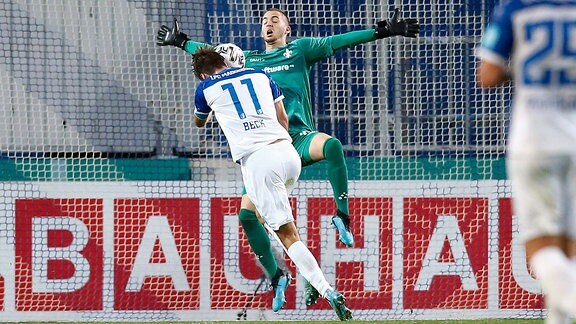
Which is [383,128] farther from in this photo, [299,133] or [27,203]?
[27,203]

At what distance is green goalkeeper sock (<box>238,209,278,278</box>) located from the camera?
8.12 meters

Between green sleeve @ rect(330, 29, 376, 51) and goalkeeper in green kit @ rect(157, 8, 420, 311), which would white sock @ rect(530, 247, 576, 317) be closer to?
goalkeeper in green kit @ rect(157, 8, 420, 311)

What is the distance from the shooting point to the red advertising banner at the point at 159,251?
948 cm

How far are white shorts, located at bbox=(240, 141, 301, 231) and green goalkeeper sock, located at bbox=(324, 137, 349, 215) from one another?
601 mm

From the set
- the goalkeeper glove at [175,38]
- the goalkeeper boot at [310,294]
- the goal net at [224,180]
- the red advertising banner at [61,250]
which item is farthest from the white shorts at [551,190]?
the red advertising banner at [61,250]

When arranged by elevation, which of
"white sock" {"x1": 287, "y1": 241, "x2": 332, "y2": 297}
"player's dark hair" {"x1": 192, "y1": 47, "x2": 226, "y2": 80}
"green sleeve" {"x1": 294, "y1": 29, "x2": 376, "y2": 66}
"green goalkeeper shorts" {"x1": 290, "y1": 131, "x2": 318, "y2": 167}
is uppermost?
"green sleeve" {"x1": 294, "y1": 29, "x2": 376, "y2": 66}

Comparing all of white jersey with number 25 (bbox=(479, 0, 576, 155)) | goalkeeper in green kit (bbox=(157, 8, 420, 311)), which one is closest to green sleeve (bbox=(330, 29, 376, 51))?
goalkeeper in green kit (bbox=(157, 8, 420, 311))

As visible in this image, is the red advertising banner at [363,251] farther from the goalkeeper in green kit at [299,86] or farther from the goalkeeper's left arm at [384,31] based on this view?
the goalkeeper's left arm at [384,31]

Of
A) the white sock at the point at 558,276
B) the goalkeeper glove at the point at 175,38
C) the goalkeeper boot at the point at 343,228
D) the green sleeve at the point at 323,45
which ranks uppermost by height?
the goalkeeper glove at the point at 175,38

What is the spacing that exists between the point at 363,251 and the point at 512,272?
120 cm

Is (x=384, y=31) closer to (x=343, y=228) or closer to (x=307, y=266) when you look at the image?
(x=343, y=228)

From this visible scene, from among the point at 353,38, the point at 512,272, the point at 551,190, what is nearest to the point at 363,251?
the point at 512,272

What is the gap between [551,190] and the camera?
163 inches

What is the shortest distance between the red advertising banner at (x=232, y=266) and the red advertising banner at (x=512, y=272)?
167 centimetres
